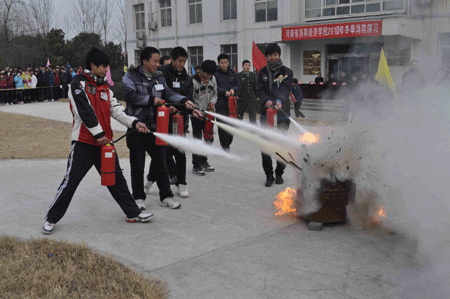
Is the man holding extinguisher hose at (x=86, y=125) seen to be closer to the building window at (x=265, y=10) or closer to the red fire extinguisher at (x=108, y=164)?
the red fire extinguisher at (x=108, y=164)

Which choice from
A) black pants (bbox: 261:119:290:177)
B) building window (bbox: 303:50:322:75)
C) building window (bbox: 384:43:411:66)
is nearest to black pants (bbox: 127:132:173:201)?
black pants (bbox: 261:119:290:177)

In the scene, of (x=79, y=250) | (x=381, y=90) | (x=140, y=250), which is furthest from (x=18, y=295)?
(x=381, y=90)

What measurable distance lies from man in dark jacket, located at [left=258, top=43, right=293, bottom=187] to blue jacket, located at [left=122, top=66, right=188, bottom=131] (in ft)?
5.83

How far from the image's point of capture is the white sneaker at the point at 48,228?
487 centimetres

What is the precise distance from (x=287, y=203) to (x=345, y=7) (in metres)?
21.7

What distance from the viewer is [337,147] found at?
203 inches

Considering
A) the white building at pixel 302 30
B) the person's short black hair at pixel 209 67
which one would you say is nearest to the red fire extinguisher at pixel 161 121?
the person's short black hair at pixel 209 67

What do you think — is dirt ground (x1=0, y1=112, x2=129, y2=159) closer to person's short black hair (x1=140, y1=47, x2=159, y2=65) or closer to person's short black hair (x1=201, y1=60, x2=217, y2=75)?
person's short black hair (x1=201, y1=60, x2=217, y2=75)

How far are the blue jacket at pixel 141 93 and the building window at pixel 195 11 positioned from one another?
2758cm

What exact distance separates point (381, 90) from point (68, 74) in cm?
2171

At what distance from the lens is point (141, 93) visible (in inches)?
223

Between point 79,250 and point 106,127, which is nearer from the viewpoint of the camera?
point 79,250

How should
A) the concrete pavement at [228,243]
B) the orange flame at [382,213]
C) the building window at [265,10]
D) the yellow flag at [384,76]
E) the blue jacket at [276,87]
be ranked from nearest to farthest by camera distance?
the concrete pavement at [228,243] → the orange flame at [382,213] → the blue jacket at [276,87] → the yellow flag at [384,76] → the building window at [265,10]

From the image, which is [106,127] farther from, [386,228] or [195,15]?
[195,15]
